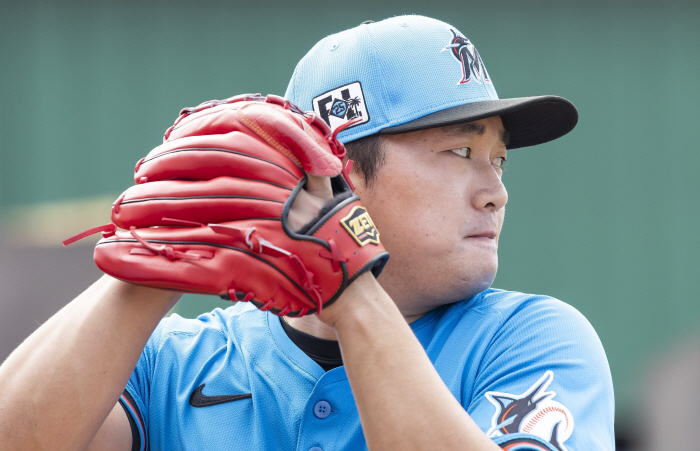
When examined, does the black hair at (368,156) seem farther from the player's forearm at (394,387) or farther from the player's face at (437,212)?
the player's forearm at (394,387)

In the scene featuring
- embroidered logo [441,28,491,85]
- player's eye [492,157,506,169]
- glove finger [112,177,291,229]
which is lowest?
player's eye [492,157,506,169]

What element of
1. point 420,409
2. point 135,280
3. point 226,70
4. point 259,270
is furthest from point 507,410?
point 226,70

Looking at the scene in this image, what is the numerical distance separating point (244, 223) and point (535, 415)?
0.50 metres

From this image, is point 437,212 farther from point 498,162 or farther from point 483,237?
point 498,162

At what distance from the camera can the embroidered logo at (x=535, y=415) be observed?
34.2 inches

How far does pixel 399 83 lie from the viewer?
4.02ft

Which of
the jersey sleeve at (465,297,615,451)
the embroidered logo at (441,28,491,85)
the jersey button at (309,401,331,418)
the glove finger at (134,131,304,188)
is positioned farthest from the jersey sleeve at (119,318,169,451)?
the embroidered logo at (441,28,491,85)

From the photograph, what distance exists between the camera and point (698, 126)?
148 inches

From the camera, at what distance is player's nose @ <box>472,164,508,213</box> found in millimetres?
1171

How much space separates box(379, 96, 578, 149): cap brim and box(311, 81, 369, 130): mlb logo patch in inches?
3.1

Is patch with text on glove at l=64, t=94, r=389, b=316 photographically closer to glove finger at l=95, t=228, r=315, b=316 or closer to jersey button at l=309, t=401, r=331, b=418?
glove finger at l=95, t=228, r=315, b=316

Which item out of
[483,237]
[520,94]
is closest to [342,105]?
[483,237]

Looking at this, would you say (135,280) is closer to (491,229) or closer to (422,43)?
(491,229)

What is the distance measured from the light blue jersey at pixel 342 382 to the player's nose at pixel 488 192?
0.19 metres
